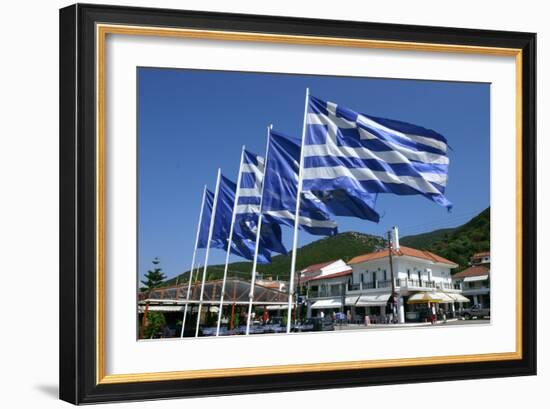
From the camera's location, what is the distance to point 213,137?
10.4 m

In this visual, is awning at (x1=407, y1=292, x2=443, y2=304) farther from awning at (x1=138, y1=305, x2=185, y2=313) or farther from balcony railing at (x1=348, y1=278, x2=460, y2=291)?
awning at (x1=138, y1=305, x2=185, y2=313)

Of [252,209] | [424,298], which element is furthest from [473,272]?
[252,209]

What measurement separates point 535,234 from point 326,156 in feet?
7.89

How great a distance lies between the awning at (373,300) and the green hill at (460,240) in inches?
25.3

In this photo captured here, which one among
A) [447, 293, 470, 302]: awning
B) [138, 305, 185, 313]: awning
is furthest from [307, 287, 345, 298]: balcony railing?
[138, 305, 185, 313]: awning

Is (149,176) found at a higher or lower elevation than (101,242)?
higher

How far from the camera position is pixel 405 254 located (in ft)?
34.9

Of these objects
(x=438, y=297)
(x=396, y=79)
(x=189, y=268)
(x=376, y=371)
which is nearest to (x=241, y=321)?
(x=189, y=268)

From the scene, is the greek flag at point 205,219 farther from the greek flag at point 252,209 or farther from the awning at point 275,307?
the awning at point 275,307

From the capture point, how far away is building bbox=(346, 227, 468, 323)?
33.9 ft

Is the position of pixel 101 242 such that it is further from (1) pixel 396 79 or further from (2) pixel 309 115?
(1) pixel 396 79

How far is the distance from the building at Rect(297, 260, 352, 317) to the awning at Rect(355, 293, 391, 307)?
0.19m

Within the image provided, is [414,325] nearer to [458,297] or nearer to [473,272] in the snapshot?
[458,297]

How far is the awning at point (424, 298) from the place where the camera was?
34.3ft
